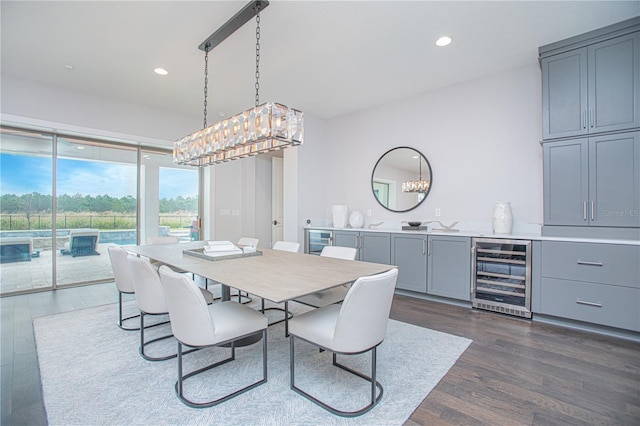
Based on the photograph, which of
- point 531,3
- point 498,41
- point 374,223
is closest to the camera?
point 531,3

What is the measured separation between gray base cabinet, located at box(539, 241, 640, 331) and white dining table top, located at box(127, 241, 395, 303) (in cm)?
187

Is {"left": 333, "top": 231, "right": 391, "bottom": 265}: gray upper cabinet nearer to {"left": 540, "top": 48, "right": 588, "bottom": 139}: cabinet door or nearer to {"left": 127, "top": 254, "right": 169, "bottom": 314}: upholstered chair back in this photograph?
{"left": 540, "top": 48, "right": 588, "bottom": 139}: cabinet door

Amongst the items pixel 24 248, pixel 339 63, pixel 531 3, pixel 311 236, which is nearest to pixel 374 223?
pixel 311 236

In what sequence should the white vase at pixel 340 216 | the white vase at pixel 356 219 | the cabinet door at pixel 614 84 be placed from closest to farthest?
the cabinet door at pixel 614 84, the white vase at pixel 356 219, the white vase at pixel 340 216

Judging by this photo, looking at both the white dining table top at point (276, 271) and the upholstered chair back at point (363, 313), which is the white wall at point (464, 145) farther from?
the upholstered chair back at point (363, 313)

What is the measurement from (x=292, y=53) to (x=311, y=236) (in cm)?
281

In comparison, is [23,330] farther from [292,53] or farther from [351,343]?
[292,53]

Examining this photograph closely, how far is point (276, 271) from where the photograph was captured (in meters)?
2.12

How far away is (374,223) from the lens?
4.86 m

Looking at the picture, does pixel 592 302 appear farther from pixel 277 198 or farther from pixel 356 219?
pixel 277 198

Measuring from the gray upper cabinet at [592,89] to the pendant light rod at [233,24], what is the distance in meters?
2.88

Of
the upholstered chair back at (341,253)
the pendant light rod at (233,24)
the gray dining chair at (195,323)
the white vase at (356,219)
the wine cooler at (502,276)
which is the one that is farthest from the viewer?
the white vase at (356,219)

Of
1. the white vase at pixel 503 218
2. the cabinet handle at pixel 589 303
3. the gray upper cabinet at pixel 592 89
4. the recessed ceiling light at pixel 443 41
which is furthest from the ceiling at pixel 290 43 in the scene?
the cabinet handle at pixel 589 303

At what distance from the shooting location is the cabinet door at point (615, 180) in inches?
106
